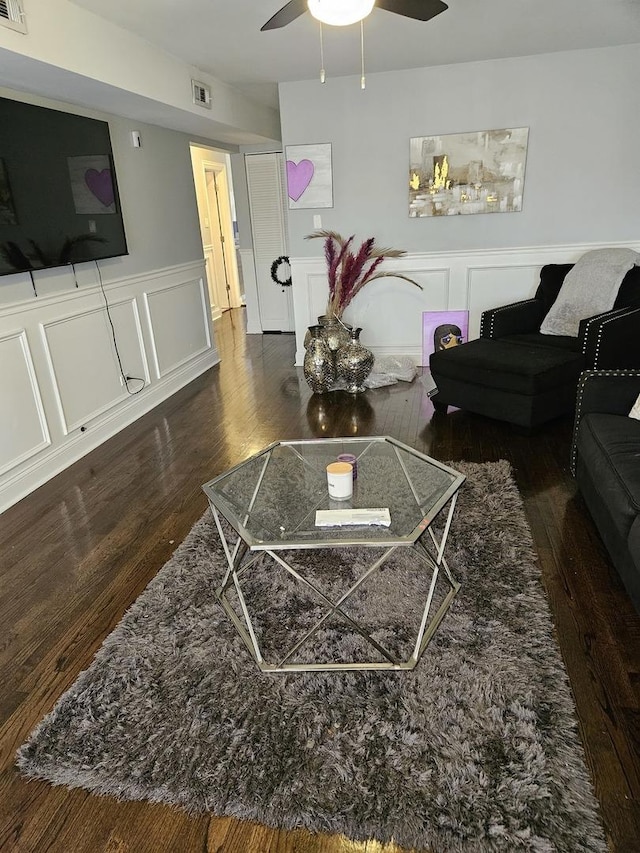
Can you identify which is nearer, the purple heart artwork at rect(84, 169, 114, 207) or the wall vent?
the wall vent

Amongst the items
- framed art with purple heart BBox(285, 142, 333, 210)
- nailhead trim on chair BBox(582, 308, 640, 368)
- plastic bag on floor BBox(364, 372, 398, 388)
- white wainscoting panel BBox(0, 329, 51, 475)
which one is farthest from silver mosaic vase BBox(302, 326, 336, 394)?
white wainscoting panel BBox(0, 329, 51, 475)

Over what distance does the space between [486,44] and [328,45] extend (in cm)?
107

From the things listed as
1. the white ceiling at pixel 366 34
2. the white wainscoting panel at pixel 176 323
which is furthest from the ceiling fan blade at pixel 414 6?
the white wainscoting panel at pixel 176 323

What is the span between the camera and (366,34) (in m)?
3.38

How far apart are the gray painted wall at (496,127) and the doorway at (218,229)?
9.90 feet

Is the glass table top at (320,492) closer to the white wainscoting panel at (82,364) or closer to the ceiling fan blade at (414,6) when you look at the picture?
the white wainscoting panel at (82,364)

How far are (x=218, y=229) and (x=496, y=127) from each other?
14.8 ft

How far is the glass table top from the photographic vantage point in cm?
167

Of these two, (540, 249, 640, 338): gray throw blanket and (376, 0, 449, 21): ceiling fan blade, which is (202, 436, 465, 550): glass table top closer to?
(376, 0, 449, 21): ceiling fan blade

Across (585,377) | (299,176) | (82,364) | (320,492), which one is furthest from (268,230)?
(320,492)

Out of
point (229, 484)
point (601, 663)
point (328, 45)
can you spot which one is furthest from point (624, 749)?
point (328, 45)

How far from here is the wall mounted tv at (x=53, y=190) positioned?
2814 millimetres

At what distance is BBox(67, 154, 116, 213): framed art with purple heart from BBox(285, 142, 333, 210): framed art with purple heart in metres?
1.58

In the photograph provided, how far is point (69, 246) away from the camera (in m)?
3.28
